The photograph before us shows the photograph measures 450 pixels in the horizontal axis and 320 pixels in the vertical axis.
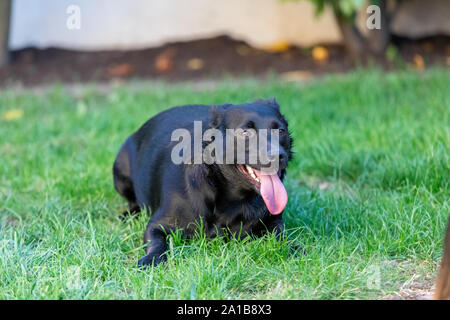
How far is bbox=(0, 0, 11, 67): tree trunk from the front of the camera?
761cm

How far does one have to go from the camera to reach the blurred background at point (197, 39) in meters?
7.68

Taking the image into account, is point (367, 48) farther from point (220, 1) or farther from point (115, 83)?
point (115, 83)

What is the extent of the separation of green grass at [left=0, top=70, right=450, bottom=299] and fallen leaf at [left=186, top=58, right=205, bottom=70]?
1.10m

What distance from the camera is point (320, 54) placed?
792 cm

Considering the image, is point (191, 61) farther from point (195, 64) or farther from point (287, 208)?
point (287, 208)

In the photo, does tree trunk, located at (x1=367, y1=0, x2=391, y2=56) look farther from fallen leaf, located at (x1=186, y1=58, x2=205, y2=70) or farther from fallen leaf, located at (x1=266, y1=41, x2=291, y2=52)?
fallen leaf, located at (x1=186, y1=58, x2=205, y2=70)

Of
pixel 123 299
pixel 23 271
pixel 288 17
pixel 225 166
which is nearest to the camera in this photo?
pixel 123 299

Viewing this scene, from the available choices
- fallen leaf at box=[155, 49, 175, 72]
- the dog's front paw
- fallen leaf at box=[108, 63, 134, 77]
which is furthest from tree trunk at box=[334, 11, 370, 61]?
the dog's front paw

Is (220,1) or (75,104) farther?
(220,1)

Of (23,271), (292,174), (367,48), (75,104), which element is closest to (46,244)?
(23,271)

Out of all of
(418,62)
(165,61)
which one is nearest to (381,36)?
(418,62)

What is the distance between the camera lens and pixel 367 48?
7.55 m

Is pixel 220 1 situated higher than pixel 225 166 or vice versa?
pixel 220 1

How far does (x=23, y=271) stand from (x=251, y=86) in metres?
4.05
